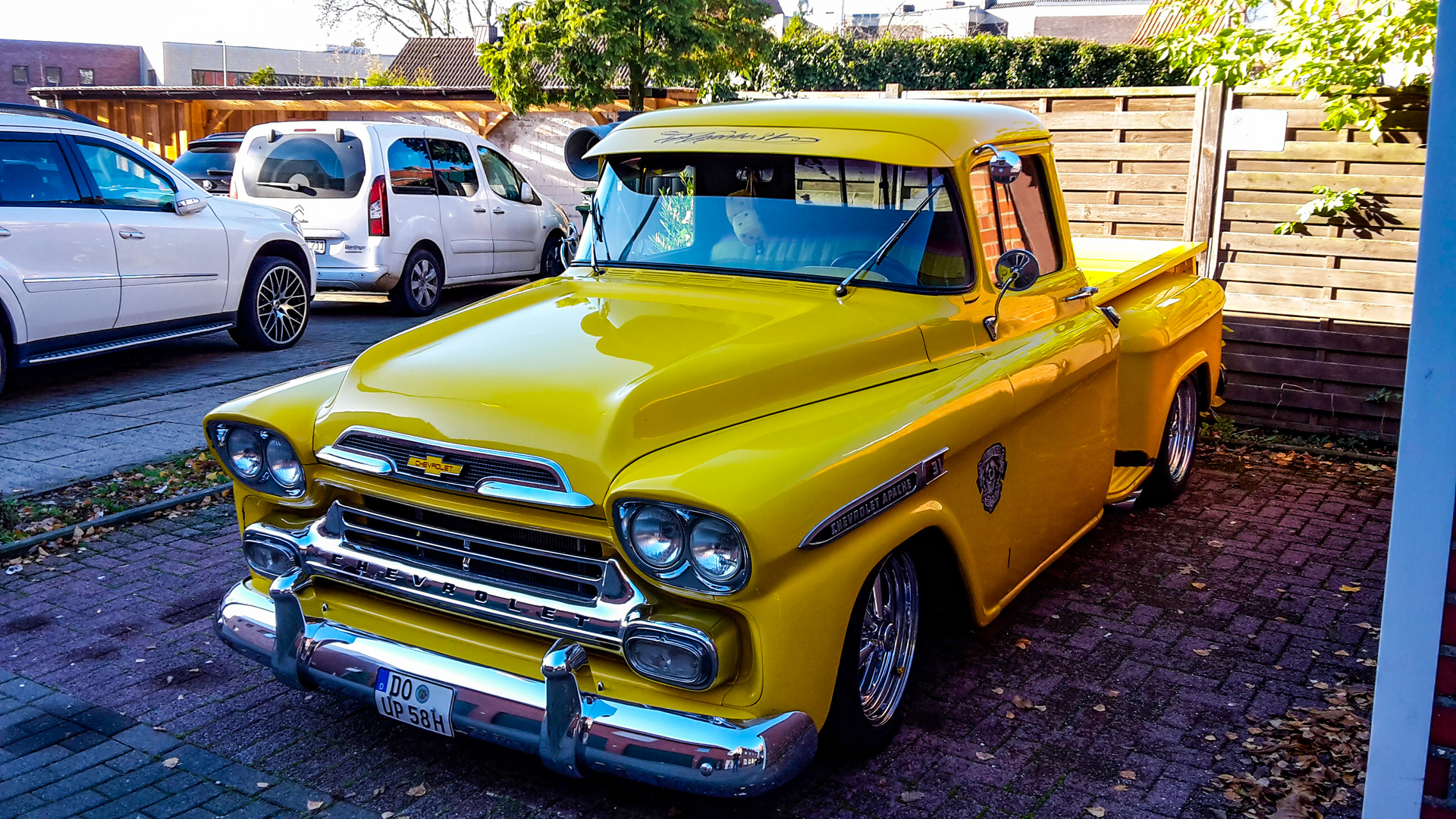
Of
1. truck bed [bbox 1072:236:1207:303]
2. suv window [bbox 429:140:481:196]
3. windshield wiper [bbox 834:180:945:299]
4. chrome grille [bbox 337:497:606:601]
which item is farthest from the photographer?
suv window [bbox 429:140:481:196]

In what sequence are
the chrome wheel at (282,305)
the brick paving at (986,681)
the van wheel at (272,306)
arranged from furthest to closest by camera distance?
the chrome wheel at (282,305) < the van wheel at (272,306) < the brick paving at (986,681)

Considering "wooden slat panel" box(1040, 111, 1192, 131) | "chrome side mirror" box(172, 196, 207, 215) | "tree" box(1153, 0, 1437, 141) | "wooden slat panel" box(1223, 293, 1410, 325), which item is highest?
"tree" box(1153, 0, 1437, 141)

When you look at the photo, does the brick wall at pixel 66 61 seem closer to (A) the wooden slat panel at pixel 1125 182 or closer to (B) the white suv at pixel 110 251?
(B) the white suv at pixel 110 251

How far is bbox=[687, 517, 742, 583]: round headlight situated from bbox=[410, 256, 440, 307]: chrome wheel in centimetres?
986

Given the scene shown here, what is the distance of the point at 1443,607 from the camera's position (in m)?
1.96

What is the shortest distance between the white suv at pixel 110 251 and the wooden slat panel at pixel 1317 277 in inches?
297

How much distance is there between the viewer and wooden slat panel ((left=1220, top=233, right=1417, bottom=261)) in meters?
7.62

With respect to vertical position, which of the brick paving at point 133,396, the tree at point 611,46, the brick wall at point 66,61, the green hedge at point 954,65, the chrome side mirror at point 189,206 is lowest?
the brick paving at point 133,396

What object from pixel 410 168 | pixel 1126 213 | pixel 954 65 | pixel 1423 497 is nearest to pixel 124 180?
pixel 410 168

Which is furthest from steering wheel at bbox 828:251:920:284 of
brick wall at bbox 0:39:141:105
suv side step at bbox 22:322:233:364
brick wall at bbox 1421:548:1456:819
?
brick wall at bbox 0:39:141:105

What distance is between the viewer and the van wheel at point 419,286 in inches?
475

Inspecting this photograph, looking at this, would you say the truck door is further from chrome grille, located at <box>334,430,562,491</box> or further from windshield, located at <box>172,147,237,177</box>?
windshield, located at <box>172,147,237,177</box>

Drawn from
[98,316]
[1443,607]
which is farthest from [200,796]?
[98,316]

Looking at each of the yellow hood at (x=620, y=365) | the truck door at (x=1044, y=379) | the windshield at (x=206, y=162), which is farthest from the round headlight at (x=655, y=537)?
the windshield at (x=206, y=162)
